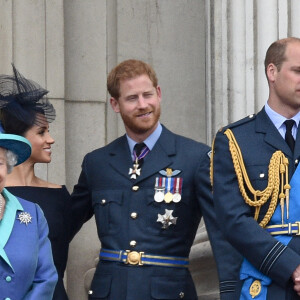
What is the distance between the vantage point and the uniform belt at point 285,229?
7075 mm

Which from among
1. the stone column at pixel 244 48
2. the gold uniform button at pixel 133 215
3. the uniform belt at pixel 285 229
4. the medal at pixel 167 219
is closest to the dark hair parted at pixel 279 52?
the uniform belt at pixel 285 229

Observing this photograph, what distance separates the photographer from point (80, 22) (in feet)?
31.0

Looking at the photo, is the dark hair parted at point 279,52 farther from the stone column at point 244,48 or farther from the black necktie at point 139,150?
the stone column at point 244,48

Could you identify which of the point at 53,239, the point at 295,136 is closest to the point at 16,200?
the point at 53,239

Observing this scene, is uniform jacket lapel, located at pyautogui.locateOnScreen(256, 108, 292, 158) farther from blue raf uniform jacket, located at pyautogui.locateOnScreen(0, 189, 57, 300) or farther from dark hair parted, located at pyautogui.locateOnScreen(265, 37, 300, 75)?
blue raf uniform jacket, located at pyautogui.locateOnScreen(0, 189, 57, 300)

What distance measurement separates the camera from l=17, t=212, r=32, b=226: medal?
7180 mm

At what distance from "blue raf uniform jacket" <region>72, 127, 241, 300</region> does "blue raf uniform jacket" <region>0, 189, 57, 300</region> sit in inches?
28.9

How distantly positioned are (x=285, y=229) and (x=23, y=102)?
158cm

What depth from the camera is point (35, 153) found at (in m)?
8.05

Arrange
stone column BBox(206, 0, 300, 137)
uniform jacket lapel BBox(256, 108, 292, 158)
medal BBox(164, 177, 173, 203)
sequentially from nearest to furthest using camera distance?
uniform jacket lapel BBox(256, 108, 292, 158)
medal BBox(164, 177, 173, 203)
stone column BBox(206, 0, 300, 137)

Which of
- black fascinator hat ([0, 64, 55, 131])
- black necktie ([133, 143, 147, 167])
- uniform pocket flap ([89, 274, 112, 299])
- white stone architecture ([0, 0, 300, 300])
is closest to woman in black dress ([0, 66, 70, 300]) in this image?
black fascinator hat ([0, 64, 55, 131])

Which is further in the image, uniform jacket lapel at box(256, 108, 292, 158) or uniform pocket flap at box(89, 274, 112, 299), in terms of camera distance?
uniform pocket flap at box(89, 274, 112, 299)

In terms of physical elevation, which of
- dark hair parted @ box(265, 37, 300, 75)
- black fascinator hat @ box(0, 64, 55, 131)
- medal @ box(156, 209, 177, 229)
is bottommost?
medal @ box(156, 209, 177, 229)

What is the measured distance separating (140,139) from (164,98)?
1517 mm
